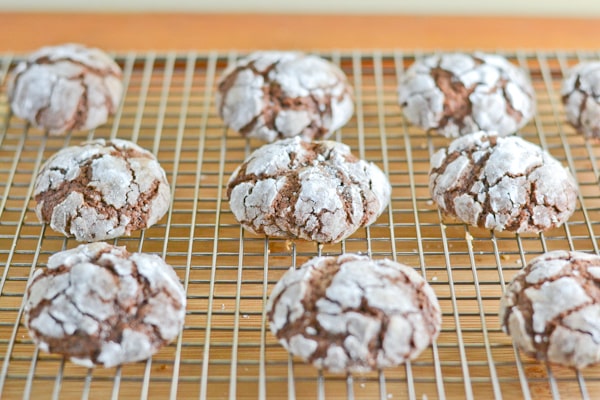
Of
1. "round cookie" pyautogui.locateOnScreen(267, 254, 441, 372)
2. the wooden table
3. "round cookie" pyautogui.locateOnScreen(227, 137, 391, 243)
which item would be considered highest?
the wooden table

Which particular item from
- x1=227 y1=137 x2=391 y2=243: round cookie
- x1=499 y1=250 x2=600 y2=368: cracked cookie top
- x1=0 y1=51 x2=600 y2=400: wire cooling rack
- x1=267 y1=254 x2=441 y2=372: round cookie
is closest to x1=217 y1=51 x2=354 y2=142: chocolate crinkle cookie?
x1=0 y1=51 x2=600 y2=400: wire cooling rack

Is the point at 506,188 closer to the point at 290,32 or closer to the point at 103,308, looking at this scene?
the point at 103,308

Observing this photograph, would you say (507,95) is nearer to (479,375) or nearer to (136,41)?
(479,375)

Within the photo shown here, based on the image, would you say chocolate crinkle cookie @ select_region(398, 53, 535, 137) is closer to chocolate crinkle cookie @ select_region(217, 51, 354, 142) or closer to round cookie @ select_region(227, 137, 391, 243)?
chocolate crinkle cookie @ select_region(217, 51, 354, 142)

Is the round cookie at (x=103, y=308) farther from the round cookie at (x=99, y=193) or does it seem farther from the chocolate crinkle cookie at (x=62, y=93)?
the chocolate crinkle cookie at (x=62, y=93)

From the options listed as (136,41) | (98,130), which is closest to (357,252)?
(98,130)

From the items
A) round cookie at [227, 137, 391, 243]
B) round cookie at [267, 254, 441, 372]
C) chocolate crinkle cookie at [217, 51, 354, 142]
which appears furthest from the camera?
chocolate crinkle cookie at [217, 51, 354, 142]

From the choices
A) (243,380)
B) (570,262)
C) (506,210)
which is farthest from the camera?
(506,210)
